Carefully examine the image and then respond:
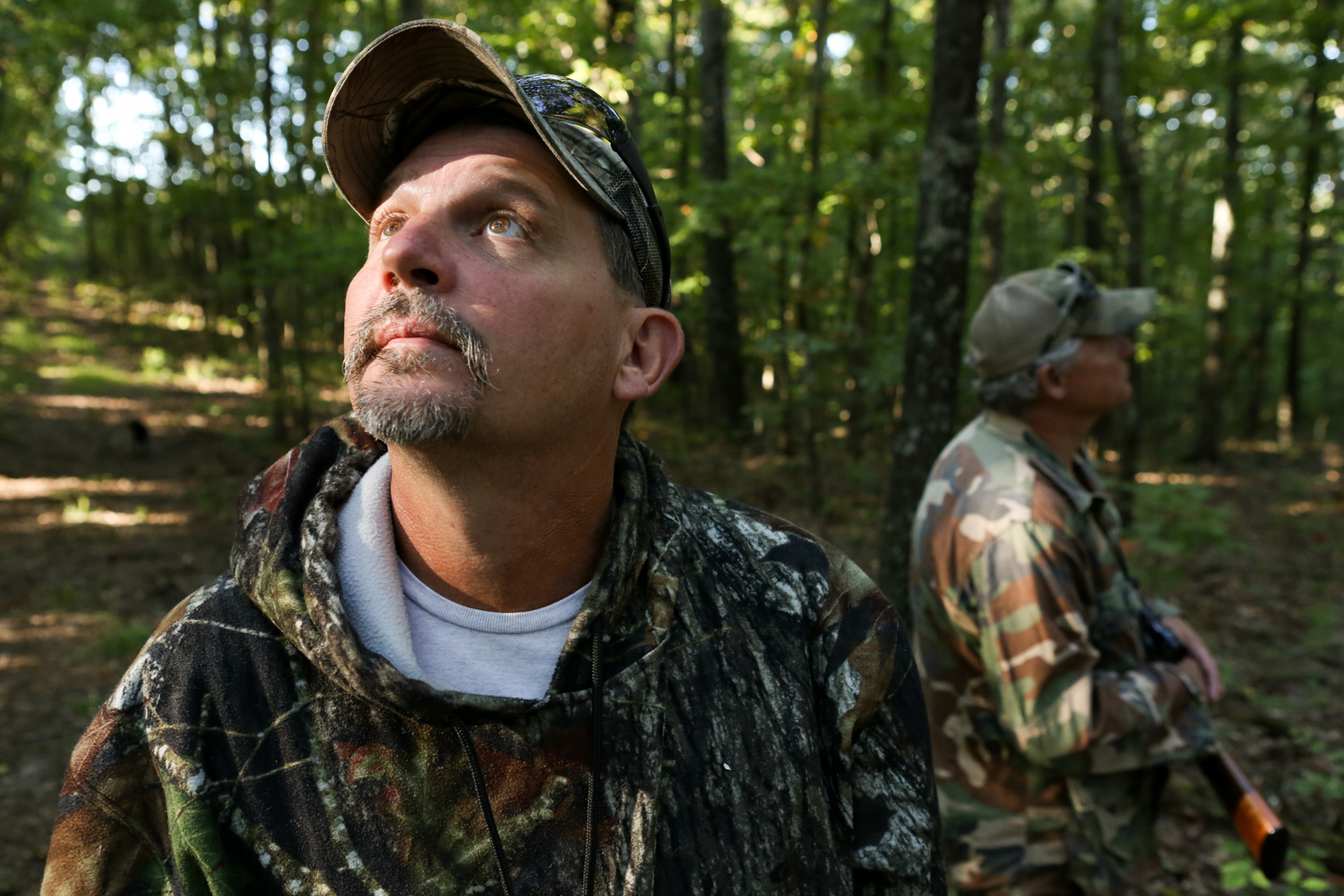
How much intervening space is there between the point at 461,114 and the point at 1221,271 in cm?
1688

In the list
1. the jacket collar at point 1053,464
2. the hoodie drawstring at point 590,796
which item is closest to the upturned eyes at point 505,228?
the hoodie drawstring at point 590,796

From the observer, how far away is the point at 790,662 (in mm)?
1641

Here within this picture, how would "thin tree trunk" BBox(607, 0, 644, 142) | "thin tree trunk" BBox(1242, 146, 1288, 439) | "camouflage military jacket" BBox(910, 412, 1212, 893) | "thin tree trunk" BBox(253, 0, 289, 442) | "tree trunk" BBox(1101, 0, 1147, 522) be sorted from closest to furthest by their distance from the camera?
1. "camouflage military jacket" BBox(910, 412, 1212, 893)
2. "thin tree trunk" BBox(607, 0, 644, 142)
3. "tree trunk" BBox(1101, 0, 1147, 522)
4. "thin tree trunk" BBox(253, 0, 289, 442)
5. "thin tree trunk" BBox(1242, 146, 1288, 439)

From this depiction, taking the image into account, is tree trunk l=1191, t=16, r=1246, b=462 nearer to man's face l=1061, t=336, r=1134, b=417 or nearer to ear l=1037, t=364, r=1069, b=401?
man's face l=1061, t=336, r=1134, b=417

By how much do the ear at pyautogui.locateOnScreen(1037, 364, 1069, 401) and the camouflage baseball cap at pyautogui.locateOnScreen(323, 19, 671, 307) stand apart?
78.4 inches

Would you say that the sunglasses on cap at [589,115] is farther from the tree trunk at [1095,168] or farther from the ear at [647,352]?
the tree trunk at [1095,168]

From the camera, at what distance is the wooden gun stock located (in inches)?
102

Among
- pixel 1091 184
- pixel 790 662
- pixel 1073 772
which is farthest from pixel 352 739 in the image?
pixel 1091 184

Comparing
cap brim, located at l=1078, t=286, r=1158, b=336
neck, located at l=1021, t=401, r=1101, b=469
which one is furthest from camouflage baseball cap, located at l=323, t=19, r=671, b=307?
cap brim, located at l=1078, t=286, r=1158, b=336

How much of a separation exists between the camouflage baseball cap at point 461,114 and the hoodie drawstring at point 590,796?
2.98ft

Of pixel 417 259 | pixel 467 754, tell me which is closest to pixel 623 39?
pixel 417 259

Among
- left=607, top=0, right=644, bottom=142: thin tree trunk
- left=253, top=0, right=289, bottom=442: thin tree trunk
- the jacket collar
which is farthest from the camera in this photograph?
left=253, top=0, right=289, bottom=442: thin tree trunk

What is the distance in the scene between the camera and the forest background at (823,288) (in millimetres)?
5047

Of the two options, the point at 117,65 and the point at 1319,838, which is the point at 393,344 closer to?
the point at 1319,838
